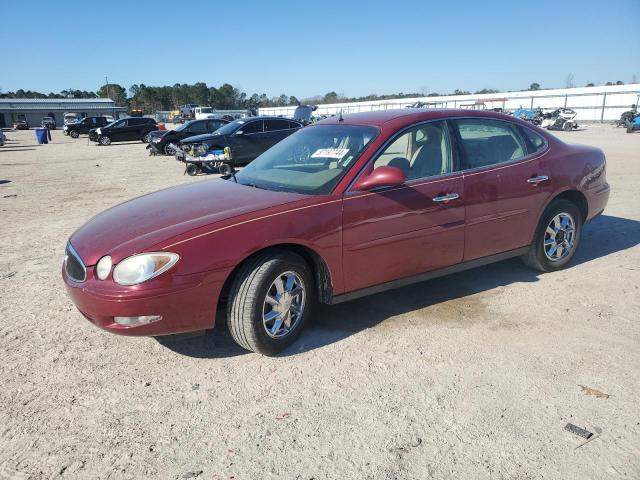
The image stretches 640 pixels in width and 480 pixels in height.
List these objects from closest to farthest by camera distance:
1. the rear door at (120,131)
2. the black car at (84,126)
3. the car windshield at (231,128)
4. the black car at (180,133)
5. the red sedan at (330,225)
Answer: the red sedan at (330,225)
the car windshield at (231,128)
the black car at (180,133)
the rear door at (120,131)
the black car at (84,126)

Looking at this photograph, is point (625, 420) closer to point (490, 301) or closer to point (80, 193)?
point (490, 301)

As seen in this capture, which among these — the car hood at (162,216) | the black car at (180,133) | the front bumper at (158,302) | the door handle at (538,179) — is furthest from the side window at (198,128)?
the front bumper at (158,302)

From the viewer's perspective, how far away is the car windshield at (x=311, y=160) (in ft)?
12.2

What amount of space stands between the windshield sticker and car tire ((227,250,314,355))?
98 centimetres

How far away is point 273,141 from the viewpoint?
15.2 m

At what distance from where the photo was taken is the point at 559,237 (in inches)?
193

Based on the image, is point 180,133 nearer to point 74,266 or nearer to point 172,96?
point 74,266

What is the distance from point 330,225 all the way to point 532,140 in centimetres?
254

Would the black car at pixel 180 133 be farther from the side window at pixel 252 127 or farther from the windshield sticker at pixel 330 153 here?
the windshield sticker at pixel 330 153

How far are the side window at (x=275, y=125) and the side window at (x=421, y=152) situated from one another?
38.4 ft

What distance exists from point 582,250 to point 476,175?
2.46 m

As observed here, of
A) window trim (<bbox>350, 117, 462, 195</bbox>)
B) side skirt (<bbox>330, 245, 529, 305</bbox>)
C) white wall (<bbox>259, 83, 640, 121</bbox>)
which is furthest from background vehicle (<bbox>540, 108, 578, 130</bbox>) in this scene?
window trim (<bbox>350, 117, 462, 195</bbox>)

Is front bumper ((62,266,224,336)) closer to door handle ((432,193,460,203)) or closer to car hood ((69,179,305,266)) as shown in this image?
car hood ((69,179,305,266))

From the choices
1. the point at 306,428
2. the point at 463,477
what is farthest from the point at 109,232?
the point at 463,477
